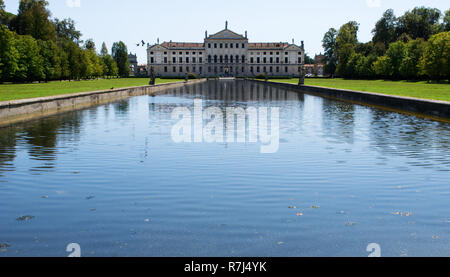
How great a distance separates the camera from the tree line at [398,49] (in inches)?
2608

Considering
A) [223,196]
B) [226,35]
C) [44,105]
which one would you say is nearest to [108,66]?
[226,35]

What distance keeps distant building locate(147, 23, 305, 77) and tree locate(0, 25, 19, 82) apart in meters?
105

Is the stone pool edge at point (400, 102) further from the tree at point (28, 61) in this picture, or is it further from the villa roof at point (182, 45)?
the villa roof at point (182, 45)

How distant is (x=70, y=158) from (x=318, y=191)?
503 cm

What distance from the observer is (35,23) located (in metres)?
88.6

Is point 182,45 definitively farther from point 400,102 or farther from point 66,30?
point 400,102

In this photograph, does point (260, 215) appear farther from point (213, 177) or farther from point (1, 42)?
point (1, 42)

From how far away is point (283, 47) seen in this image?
569 ft

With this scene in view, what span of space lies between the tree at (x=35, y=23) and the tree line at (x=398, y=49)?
2466 inches

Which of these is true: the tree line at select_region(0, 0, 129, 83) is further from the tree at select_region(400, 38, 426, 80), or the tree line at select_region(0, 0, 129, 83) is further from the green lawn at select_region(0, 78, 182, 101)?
the tree at select_region(400, 38, 426, 80)

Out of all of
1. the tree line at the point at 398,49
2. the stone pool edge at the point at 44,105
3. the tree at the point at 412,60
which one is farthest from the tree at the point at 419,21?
the stone pool edge at the point at 44,105

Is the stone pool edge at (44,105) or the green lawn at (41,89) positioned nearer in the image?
the stone pool edge at (44,105)

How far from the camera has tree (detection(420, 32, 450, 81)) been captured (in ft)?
205
